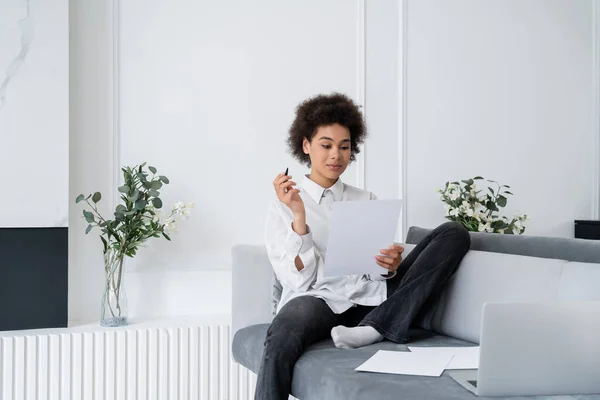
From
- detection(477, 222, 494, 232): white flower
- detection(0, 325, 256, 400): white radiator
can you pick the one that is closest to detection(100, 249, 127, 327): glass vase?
detection(0, 325, 256, 400): white radiator

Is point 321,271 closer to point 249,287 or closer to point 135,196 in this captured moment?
point 249,287

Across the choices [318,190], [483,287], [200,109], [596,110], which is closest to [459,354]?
[483,287]

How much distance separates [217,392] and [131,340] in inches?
19.0

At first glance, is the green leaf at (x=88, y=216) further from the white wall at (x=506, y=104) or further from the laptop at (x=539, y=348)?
the laptop at (x=539, y=348)

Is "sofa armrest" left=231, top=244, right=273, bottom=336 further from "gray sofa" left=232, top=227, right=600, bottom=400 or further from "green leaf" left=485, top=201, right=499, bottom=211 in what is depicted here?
"green leaf" left=485, top=201, right=499, bottom=211

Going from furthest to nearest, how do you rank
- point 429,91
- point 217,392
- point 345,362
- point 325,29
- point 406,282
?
1. point 429,91
2. point 325,29
3. point 217,392
4. point 406,282
5. point 345,362

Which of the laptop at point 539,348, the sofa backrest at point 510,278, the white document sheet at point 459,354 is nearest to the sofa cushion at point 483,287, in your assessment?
the sofa backrest at point 510,278

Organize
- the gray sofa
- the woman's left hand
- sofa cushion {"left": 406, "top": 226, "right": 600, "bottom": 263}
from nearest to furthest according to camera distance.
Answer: the gray sofa, sofa cushion {"left": 406, "top": 226, "right": 600, "bottom": 263}, the woman's left hand

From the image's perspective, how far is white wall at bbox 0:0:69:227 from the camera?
2.93 meters

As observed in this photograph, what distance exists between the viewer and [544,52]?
4.41 m

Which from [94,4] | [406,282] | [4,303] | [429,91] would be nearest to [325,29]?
[429,91]

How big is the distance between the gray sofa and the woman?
0.06m

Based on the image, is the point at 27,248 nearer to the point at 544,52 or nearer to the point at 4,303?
the point at 4,303

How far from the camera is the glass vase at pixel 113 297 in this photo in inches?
119
